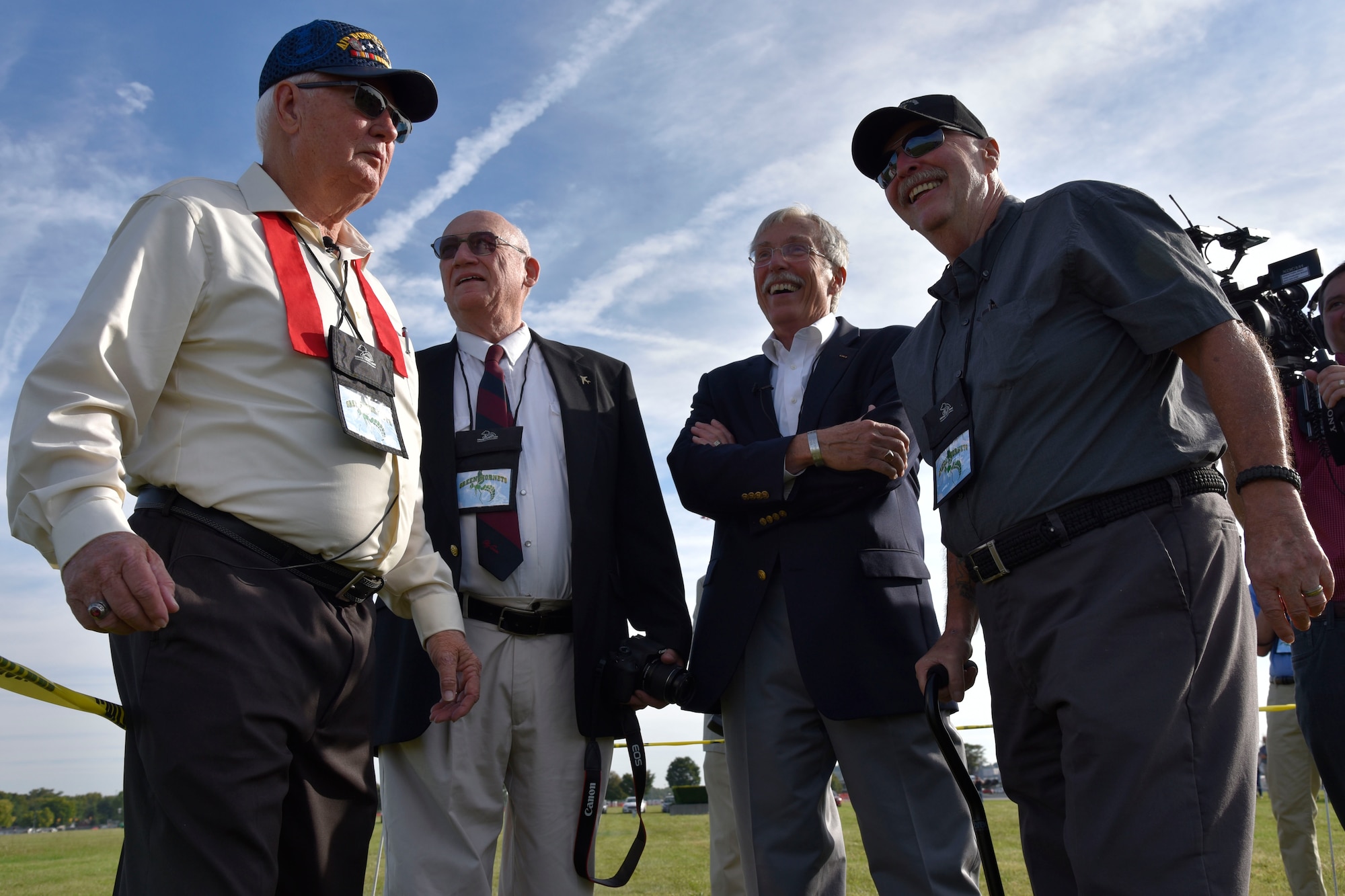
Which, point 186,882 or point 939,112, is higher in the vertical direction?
point 939,112

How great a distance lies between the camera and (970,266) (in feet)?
9.38

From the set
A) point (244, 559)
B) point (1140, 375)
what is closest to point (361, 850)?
point (244, 559)

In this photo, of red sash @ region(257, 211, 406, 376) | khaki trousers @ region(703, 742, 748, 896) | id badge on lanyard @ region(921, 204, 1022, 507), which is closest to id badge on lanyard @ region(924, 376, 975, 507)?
id badge on lanyard @ region(921, 204, 1022, 507)

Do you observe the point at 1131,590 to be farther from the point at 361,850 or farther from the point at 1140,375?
the point at 361,850

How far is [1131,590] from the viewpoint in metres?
2.12

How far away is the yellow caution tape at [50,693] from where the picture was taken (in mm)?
1970

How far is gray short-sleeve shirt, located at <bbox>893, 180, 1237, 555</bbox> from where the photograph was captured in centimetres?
226

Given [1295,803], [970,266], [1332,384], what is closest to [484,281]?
[970,266]

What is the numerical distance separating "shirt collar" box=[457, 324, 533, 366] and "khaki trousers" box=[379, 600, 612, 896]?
1010 mm

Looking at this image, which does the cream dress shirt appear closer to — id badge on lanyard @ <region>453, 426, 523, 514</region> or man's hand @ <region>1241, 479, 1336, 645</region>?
id badge on lanyard @ <region>453, 426, 523, 514</region>

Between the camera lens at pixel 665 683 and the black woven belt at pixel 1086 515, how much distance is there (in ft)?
3.86

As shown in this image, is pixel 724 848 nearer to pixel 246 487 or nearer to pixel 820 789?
pixel 820 789

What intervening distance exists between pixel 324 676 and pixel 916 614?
6.15 ft

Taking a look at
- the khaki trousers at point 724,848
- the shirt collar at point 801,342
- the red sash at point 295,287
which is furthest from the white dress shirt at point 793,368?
the khaki trousers at point 724,848
